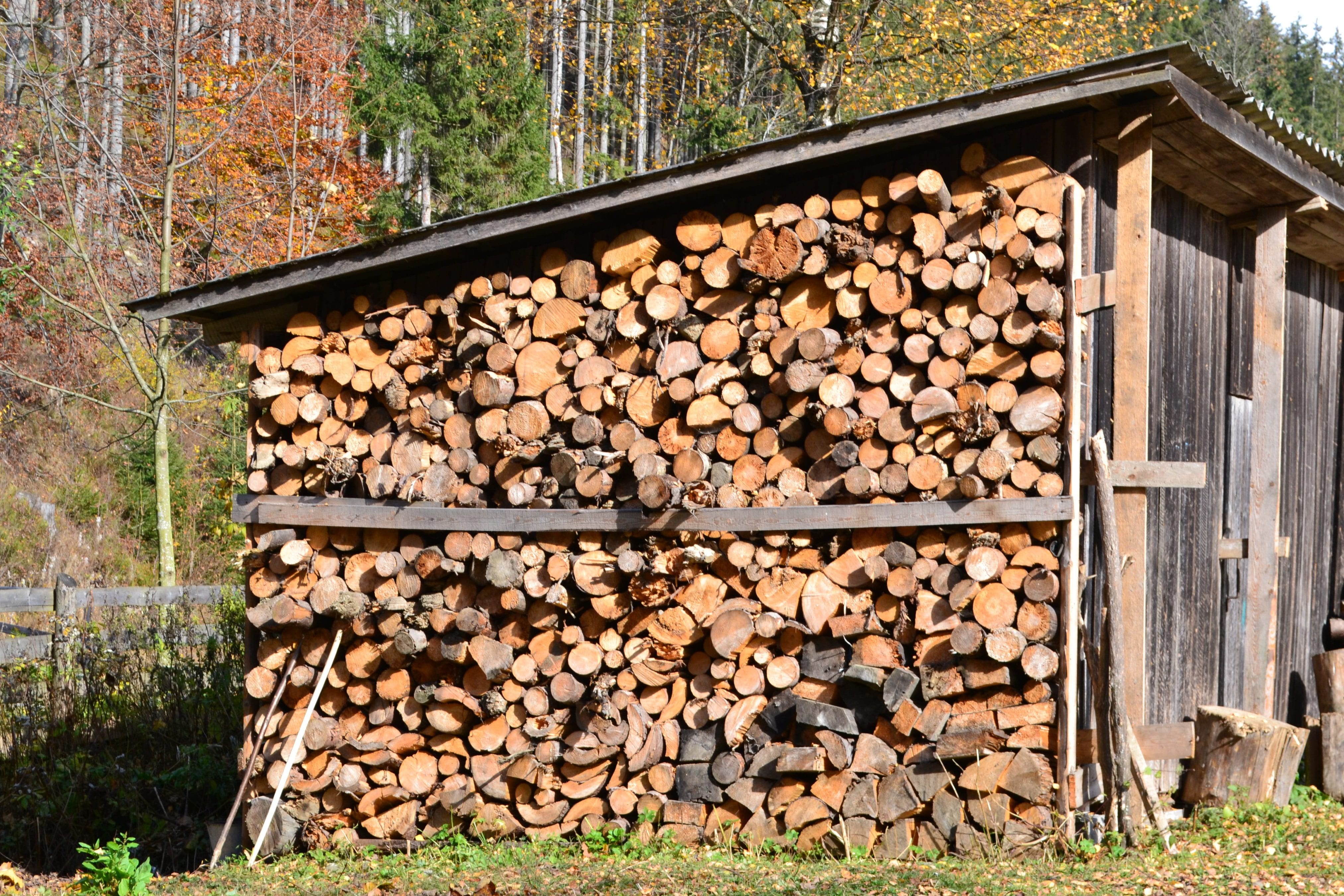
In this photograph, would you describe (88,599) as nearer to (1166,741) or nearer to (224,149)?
(1166,741)

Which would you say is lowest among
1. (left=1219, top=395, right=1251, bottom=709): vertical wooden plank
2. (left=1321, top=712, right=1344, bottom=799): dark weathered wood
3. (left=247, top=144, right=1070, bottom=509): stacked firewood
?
(left=1321, top=712, right=1344, bottom=799): dark weathered wood

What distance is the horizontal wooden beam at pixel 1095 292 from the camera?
17.0 ft

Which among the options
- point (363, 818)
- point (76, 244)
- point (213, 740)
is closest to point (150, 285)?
point (76, 244)

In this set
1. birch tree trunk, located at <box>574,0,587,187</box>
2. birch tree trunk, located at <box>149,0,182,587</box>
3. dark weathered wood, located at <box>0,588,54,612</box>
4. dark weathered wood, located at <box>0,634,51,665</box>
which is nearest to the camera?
dark weathered wood, located at <box>0,634,51,665</box>

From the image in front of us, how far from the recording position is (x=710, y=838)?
5.61 m

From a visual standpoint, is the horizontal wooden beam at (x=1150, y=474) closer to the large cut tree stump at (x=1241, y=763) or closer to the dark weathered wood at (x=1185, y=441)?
the dark weathered wood at (x=1185, y=441)

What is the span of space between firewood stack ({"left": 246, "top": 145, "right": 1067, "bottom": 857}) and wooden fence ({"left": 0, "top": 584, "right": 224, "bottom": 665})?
15.6ft

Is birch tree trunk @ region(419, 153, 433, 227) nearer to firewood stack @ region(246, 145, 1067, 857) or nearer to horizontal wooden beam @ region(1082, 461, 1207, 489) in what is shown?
firewood stack @ region(246, 145, 1067, 857)

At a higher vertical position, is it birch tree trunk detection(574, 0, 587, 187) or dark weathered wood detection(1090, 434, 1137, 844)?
birch tree trunk detection(574, 0, 587, 187)

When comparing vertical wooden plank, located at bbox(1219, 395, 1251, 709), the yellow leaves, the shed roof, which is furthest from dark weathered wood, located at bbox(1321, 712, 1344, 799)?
the yellow leaves

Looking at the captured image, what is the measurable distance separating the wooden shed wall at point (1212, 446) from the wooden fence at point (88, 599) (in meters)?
8.29

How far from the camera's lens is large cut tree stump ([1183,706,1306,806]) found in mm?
6102

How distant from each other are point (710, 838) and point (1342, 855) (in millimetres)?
3084

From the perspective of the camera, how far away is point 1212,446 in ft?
22.5
